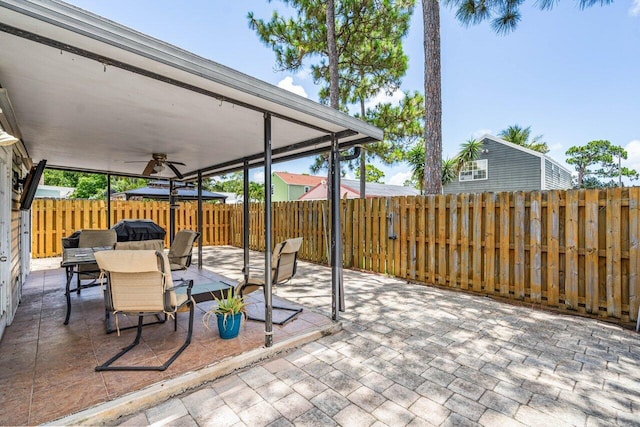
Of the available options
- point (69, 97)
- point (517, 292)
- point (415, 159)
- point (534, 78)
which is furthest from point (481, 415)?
point (534, 78)

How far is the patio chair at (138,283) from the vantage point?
94.3 inches

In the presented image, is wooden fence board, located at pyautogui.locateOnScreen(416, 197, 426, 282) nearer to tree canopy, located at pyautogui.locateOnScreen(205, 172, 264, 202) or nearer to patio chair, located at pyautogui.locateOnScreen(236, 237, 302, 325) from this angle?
patio chair, located at pyautogui.locateOnScreen(236, 237, 302, 325)

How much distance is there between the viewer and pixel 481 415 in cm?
190

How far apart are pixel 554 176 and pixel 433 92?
12.7 m

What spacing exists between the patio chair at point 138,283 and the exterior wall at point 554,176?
1568 centimetres

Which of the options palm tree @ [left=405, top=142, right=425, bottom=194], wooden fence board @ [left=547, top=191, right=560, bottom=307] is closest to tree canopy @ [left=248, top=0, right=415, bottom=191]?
palm tree @ [left=405, top=142, right=425, bottom=194]

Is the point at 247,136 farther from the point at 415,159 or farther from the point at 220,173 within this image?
the point at 415,159

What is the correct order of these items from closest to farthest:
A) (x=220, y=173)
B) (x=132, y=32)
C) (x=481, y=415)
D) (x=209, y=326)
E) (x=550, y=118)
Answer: (x=132, y=32) → (x=481, y=415) → (x=209, y=326) → (x=220, y=173) → (x=550, y=118)

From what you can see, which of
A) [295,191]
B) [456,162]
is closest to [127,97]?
[456,162]

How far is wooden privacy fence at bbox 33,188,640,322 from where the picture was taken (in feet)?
11.7

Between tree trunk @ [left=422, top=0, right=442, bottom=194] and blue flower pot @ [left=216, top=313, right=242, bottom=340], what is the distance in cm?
465

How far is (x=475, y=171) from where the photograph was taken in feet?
47.8

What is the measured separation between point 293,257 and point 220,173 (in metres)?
3.97

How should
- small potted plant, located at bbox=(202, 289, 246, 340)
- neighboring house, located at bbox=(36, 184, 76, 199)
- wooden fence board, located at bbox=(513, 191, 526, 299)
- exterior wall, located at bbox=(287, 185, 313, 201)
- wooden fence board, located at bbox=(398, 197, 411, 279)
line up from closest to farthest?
small potted plant, located at bbox=(202, 289, 246, 340)
wooden fence board, located at bbox=(513, 191, 526, 299)
wooden fence board, located at bbox=(398, 197, 411, 279)
neighboring house, located at bbox=(36, 184, 76, 199)
exterior wall, located at bbox=(287, 185, 313, 201)
